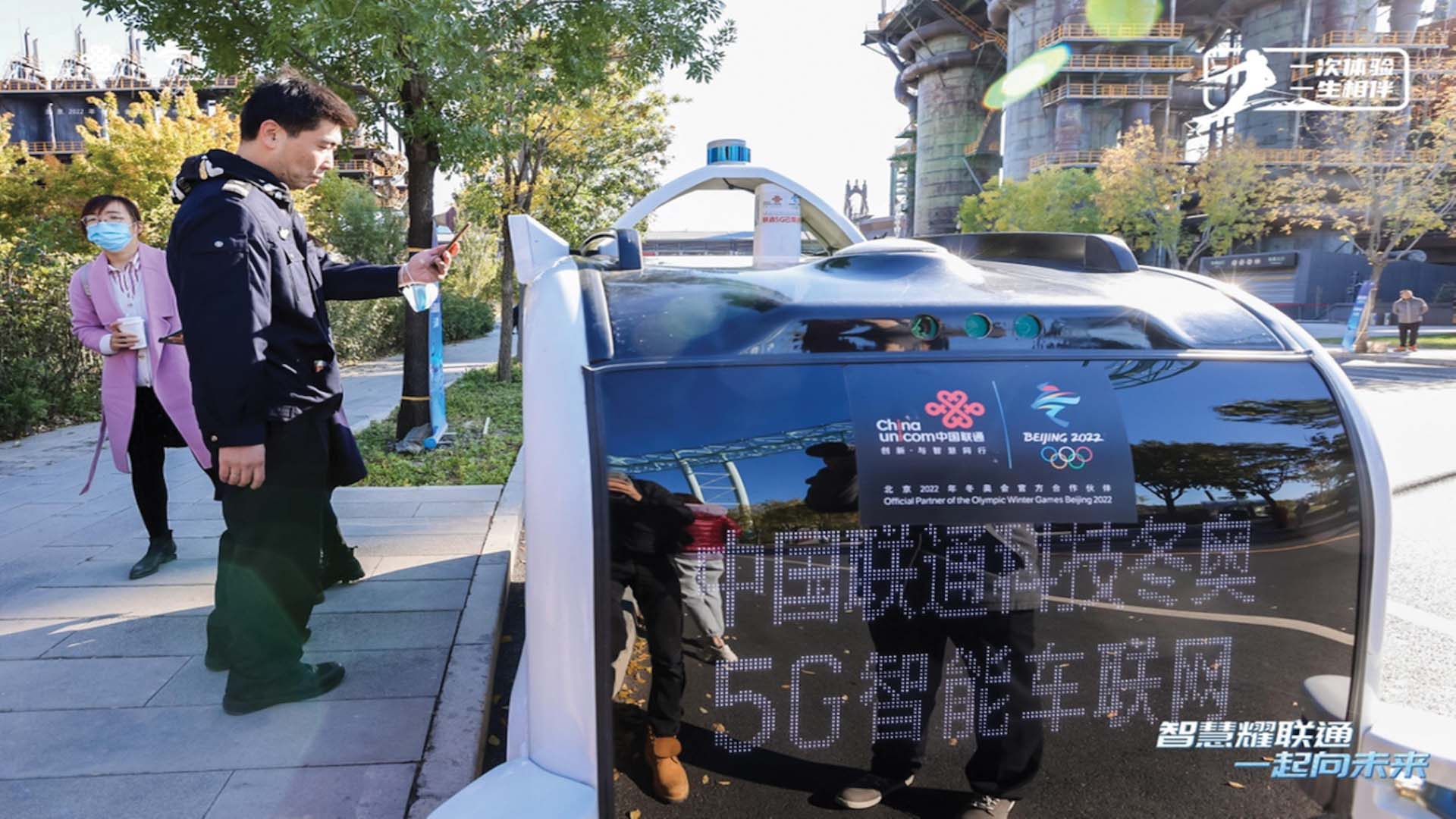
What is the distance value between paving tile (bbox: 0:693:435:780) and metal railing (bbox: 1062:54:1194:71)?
5230 cm

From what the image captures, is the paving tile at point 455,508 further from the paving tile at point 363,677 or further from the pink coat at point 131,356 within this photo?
the paving tile at point 363,677

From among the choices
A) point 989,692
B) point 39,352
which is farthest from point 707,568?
point 39,352

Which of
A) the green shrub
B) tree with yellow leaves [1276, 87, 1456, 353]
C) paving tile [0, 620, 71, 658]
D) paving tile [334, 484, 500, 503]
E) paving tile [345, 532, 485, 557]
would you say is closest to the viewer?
paving tile [0, 620, 71, 658]

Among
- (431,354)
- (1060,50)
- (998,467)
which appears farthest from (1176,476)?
(1060,50)

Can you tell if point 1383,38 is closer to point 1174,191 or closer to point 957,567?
point 1174,191

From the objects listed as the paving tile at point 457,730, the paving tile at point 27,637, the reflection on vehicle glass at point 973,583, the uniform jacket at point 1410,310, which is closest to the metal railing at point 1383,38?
the uniform jacket at point 1410,310

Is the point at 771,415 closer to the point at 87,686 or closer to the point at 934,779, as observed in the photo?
the point at 934,779

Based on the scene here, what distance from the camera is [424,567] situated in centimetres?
444

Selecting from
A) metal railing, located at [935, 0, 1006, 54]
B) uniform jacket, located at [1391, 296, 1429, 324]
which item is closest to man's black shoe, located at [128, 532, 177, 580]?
uniform jacket, located at [1391, 296, 1429, 324]

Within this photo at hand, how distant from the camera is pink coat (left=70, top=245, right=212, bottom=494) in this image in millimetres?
3949

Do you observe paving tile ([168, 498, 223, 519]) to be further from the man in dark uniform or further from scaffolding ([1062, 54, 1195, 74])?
scaffolding ([1062, 54, 1195, 74])

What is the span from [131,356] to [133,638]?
1341mm

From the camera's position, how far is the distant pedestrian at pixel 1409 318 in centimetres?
2072

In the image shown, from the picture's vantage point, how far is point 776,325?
5.82 feet
